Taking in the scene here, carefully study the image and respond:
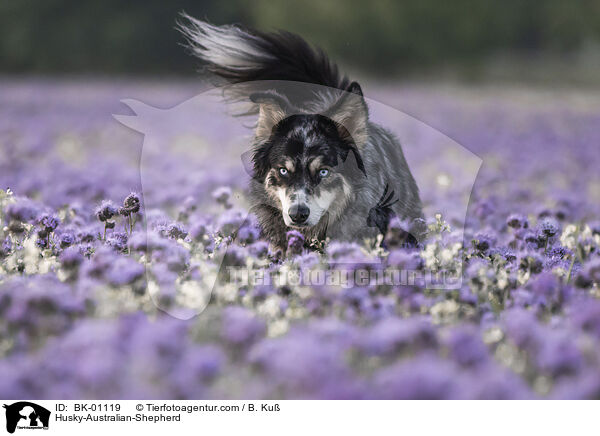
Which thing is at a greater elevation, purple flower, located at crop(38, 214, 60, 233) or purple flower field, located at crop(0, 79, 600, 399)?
purple flower, located at crop(38, 214, 60, 233)

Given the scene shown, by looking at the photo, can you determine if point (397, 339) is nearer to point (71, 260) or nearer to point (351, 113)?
point (71, 260)

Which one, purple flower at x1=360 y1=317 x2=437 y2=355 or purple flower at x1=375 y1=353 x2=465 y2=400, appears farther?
purple flower at x1=360 y1=317 x2=437 y2=355

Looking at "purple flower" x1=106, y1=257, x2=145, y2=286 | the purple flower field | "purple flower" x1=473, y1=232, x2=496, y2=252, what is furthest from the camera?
"purple flower" x1=473, y1=232, x2=496, y2=252

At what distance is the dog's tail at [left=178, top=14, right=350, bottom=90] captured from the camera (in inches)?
157

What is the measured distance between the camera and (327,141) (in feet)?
12.0

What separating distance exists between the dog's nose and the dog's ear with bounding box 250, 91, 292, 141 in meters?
0.55

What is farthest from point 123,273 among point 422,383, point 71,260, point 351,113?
point 351,113

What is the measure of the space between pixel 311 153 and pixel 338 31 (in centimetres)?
2063

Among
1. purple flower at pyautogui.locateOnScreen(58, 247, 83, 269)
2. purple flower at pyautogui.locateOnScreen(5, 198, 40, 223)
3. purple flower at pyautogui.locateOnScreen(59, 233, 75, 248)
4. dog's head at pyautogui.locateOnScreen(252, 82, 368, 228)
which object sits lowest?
purple flower at pyautogui.locateOnScreen(58, 247, 83, 269)

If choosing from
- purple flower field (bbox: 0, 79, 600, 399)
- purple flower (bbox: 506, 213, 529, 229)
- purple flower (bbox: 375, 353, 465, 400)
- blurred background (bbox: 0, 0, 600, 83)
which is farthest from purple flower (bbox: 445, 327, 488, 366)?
blurred background (bbox: 0, 0, 600, 83)

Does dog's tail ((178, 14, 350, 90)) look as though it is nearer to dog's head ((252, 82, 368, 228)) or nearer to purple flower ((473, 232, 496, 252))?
dog's head ((252, 82, 368, 228))

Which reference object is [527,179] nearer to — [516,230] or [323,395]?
[516,230]

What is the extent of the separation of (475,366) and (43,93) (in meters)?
20.7
